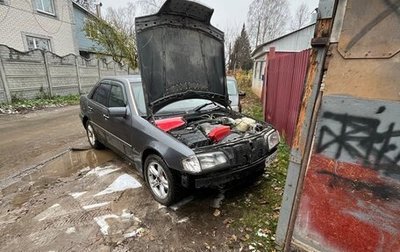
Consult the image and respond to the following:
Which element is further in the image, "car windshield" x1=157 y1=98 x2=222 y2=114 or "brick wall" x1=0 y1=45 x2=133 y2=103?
"brick wall" x1=0 y1=45 x2=133 y2=103

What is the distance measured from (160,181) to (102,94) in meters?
2.39

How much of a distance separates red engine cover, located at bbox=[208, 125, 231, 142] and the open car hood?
0.97 metres

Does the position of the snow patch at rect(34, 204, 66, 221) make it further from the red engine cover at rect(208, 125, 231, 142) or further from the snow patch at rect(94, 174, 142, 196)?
the red engine cover at rect(208, 125, 231, 142)

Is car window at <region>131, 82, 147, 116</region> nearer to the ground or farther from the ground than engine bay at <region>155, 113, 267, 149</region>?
farther from the ground

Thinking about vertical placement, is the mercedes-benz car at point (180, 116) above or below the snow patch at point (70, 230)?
above

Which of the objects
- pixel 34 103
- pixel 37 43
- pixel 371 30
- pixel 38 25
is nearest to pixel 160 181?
pixel 371 30

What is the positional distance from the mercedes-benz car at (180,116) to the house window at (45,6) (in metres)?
13.5

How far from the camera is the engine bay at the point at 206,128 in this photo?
2871 mm

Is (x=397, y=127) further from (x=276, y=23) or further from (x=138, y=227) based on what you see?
(x=276, y=23)

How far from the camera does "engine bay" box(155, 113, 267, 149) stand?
287 centimetres

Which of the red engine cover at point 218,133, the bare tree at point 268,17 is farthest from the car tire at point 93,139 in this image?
the bare tree at point 268,17

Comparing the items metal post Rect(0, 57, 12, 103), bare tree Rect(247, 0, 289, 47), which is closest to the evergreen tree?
bare tree Rect(247, 0, 289, 47)

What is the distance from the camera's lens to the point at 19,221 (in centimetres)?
292

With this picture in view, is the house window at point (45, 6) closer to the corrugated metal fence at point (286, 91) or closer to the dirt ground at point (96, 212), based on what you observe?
the dirt ground at point (96, 212)
